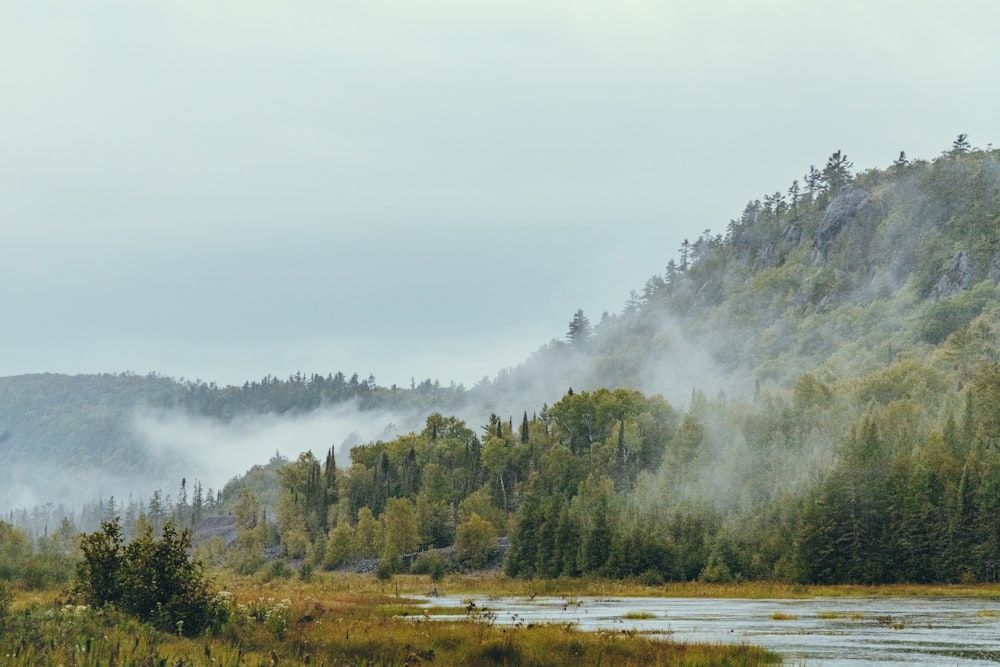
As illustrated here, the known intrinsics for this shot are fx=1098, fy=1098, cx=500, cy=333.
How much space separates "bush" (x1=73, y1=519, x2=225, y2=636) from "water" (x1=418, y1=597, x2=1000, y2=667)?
23.1 m

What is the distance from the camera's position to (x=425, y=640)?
4703cm

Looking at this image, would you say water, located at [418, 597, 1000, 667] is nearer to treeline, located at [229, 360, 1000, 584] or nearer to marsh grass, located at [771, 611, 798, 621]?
marsh grass, located at [771, 611, 798, 621]

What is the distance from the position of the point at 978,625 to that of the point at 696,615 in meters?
21.1

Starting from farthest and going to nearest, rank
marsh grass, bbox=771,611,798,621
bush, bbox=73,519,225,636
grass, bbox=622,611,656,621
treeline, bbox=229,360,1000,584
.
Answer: treeline, bbox=229,360,1000,584
grass, bbox=622,611,656,621
marsh grass, bbox=771,611,798,621
bush, bbox=73,519,225,636

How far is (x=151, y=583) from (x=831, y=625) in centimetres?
4221

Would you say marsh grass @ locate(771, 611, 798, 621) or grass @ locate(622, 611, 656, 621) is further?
grass @ locate(622, 611, 656, 621)

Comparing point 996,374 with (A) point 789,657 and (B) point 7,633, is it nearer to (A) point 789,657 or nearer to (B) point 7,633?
(A) point 789,657

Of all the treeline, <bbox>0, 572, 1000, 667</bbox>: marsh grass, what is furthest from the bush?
the treeline

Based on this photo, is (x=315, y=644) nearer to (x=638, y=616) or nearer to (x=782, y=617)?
(x=638, y=616)

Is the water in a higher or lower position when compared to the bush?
lower

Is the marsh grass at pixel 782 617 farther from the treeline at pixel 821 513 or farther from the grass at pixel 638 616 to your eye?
the treeline at pixel 821 513

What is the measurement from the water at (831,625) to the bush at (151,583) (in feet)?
75.7

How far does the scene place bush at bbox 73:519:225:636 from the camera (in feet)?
156

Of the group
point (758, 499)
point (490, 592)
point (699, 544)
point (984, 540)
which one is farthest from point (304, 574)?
point (984, 540)
